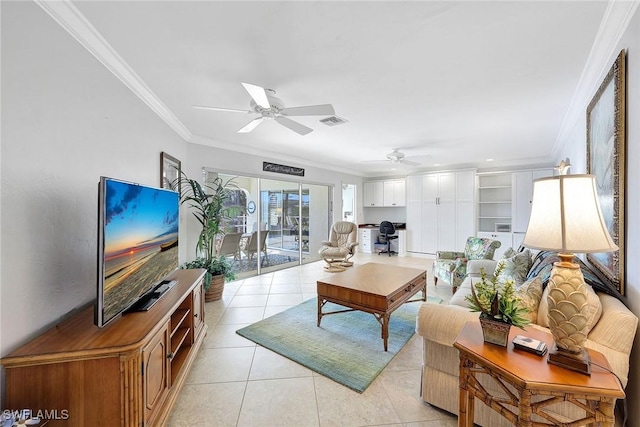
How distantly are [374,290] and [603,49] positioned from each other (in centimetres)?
241

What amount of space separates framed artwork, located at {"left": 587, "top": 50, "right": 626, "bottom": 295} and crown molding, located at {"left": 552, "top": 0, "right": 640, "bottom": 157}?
0.17m

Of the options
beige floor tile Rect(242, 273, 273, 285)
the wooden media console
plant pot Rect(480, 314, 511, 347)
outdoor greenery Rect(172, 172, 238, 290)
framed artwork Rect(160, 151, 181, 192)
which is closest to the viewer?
the wooden media console

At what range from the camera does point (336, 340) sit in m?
2.58

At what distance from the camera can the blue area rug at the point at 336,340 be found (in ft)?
6.94

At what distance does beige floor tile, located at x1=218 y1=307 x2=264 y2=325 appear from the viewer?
304cm

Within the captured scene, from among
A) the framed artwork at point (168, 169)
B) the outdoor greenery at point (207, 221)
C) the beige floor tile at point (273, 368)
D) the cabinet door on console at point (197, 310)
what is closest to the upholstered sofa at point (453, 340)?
the beige floor tile at point (273, 368)

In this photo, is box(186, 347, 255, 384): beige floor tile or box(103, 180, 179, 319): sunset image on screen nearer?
box(103, 180, 179, 319): sunset image on screen

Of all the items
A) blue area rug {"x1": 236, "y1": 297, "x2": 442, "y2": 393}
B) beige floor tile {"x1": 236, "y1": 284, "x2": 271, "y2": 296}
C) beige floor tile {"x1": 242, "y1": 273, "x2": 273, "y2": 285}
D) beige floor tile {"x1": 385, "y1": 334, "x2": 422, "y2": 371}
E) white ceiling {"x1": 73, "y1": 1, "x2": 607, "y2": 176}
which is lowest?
beige floor tile {"x1": 385, "y1": 334, "x2": 422, "y2": 371}

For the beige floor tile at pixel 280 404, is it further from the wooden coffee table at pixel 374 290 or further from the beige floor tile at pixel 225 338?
the wooden coffee table at pixel 374 290

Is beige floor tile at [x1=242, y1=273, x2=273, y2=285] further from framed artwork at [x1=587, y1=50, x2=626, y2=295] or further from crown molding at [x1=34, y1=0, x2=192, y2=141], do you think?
framed artwork at [x1=587, y1=50, x2=626, y2=295]

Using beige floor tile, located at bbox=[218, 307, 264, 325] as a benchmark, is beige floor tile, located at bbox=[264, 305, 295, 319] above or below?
above

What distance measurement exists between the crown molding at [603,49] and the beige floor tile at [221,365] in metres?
3.29

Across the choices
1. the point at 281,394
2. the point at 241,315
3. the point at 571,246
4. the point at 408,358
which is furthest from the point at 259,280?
the point at 571,246

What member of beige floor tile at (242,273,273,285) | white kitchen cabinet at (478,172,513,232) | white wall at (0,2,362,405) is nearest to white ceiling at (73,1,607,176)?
white wall at (0,2,362,405)
